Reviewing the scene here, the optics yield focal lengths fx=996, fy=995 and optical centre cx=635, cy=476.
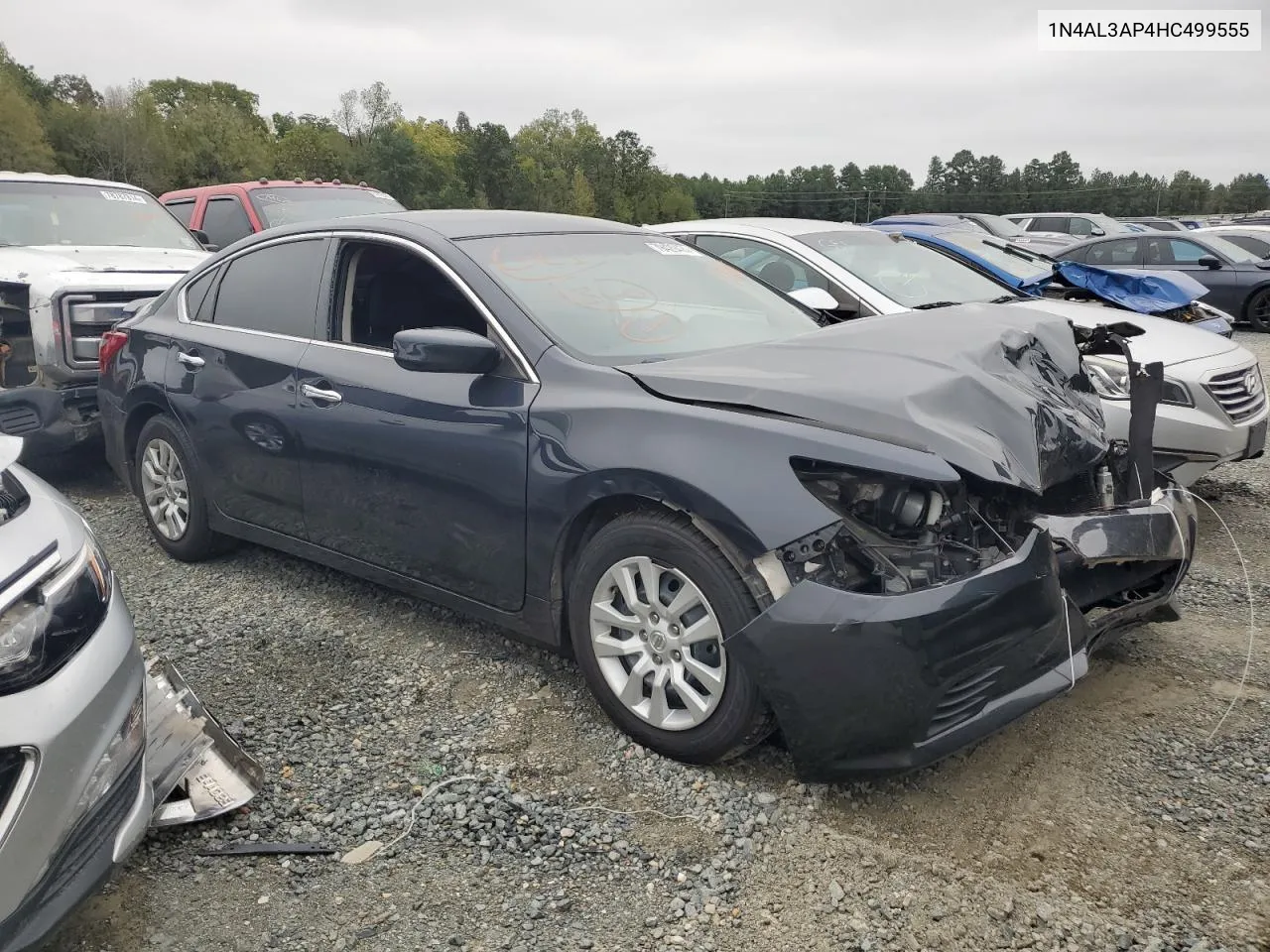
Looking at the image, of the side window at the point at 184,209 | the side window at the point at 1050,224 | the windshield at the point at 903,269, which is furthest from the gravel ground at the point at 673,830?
the side window at the point at 1050,224

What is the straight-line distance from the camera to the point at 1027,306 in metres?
5.20

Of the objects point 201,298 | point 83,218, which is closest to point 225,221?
point 83,218

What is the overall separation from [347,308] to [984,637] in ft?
8.93

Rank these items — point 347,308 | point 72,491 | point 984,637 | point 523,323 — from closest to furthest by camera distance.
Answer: point 984,637 < point 523,323 < point 347,308 < point 72,491

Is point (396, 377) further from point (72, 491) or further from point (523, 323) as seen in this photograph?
point (72, 491)

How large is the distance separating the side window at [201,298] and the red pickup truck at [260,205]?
16.1 feet

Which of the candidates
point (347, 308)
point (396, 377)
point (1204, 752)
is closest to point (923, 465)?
point (1204, 752)

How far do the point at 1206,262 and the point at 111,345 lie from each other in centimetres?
1390

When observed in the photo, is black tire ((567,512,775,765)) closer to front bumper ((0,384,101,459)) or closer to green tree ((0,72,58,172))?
front bumper ((0,384,101,459))

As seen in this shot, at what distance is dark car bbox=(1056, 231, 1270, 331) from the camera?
13.6 meters

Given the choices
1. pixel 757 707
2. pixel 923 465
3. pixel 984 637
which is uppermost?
pixel 923 465

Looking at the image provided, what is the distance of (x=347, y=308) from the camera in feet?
13.1

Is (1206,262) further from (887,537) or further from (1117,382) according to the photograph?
(887,537)

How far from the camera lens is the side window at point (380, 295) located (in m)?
3.83
